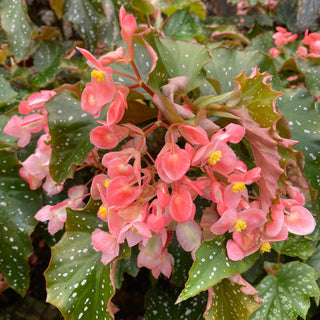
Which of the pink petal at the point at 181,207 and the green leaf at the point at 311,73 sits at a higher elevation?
the pink petal at the point at 181,207

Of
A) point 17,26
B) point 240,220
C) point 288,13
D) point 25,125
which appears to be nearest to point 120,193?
point 240,220

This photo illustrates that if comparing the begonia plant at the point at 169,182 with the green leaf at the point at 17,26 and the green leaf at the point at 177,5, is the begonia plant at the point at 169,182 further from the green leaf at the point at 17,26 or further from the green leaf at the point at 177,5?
the green leaf at the point at 177,5

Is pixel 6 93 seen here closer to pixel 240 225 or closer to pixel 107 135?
pixel 107 135

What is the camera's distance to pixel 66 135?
1.96 ft

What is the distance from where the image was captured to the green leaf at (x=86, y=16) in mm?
970

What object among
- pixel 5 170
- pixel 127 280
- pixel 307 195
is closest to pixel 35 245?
pixel 127 280

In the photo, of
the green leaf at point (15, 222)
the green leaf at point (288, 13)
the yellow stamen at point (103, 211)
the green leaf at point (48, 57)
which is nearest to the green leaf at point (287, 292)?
the yellow stamen at point (103, 211)

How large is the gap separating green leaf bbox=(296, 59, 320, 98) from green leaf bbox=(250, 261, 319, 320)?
1.61ft

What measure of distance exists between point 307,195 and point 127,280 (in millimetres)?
605

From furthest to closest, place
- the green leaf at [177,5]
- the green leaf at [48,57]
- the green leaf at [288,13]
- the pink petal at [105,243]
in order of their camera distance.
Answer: the green leaf at [288,13] < the green leaf at [177,5] < the green leaf at [48,57] < the pink petal at [105,243]

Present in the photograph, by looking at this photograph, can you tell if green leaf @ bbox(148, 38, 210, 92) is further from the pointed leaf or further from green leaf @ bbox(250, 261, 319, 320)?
green leaf @ bbox(250, 261, 319, 320)

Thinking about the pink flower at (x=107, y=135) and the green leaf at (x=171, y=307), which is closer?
the pink flower at (x=107, y=135)

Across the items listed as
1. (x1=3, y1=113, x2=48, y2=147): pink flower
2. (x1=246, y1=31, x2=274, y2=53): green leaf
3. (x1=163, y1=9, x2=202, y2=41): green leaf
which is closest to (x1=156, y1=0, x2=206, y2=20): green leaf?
(x1=163, y1=9, x2=202, y2=41): green leaf

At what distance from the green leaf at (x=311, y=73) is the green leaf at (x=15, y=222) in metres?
0.77
